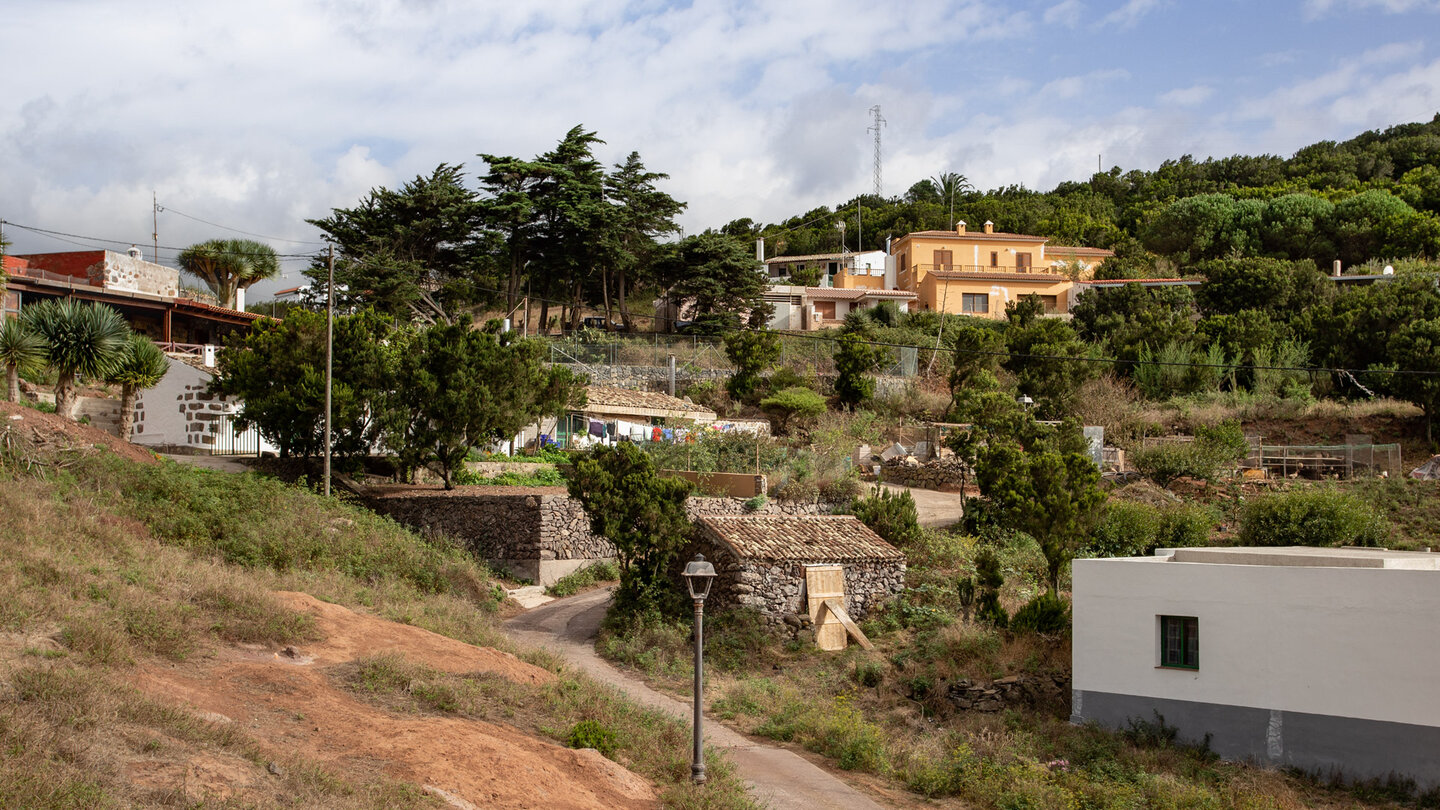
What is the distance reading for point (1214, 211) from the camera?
2648 inches

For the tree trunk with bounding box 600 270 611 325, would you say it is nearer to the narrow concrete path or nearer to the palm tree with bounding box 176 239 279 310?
the palm tree with bounding box 176 239 279 310

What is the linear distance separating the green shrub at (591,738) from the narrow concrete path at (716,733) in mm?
2053

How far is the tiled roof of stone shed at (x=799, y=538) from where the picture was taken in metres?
22.7

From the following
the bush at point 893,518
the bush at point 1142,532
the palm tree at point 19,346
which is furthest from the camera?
the bush at point 893,518

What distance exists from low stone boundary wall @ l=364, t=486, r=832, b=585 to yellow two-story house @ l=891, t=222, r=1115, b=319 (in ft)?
117

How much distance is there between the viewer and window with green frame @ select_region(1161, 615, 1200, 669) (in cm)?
1717

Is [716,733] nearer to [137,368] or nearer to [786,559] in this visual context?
[786,559]

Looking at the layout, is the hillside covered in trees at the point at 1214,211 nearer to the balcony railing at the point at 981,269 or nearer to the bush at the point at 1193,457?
the balcony railing at the point at 981,269

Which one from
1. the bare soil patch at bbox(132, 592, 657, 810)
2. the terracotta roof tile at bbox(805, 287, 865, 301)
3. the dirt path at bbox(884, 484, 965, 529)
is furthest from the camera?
the terracotta roof tile at bbox(805, 287, 865, 301)

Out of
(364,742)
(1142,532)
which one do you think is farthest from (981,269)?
(364,742)

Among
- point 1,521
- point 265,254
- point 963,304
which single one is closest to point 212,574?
point 1,521

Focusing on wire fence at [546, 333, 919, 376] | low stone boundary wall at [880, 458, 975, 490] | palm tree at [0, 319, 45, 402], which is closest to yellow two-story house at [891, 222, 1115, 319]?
wire fence at [546, 333, 919, 376]

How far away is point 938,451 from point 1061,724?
61.5ft

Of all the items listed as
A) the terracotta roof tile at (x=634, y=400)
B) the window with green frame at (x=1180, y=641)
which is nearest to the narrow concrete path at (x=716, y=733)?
the window with green frame at (x=1180, y=641)
